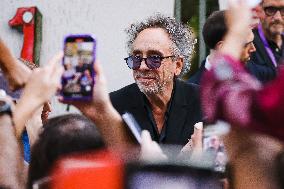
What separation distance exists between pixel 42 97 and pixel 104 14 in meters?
3.97

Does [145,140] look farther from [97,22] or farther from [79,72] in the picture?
[97,22]

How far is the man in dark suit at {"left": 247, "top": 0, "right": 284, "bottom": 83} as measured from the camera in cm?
391

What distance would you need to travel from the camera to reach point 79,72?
199 cm

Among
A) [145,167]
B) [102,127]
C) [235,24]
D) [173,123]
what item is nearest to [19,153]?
[102,127]

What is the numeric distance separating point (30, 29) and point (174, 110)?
270cm

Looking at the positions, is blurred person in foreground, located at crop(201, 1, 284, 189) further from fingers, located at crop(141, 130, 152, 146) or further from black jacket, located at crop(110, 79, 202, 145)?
black jacket, located at crop(110, 79, 202, 145)

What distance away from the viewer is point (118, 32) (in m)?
5.92

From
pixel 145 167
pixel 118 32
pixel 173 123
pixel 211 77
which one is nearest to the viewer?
pixel 145 167

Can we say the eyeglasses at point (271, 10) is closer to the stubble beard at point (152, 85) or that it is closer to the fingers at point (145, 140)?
the stubble beard at point (152, 85)

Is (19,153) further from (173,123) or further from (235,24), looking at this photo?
(173,123)

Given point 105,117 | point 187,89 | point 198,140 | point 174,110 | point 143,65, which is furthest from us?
point 187,89

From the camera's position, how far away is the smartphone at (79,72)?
1.99m

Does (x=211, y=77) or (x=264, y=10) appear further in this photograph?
(x=264, y=10)

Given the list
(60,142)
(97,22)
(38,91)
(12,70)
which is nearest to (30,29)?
(97,22)
